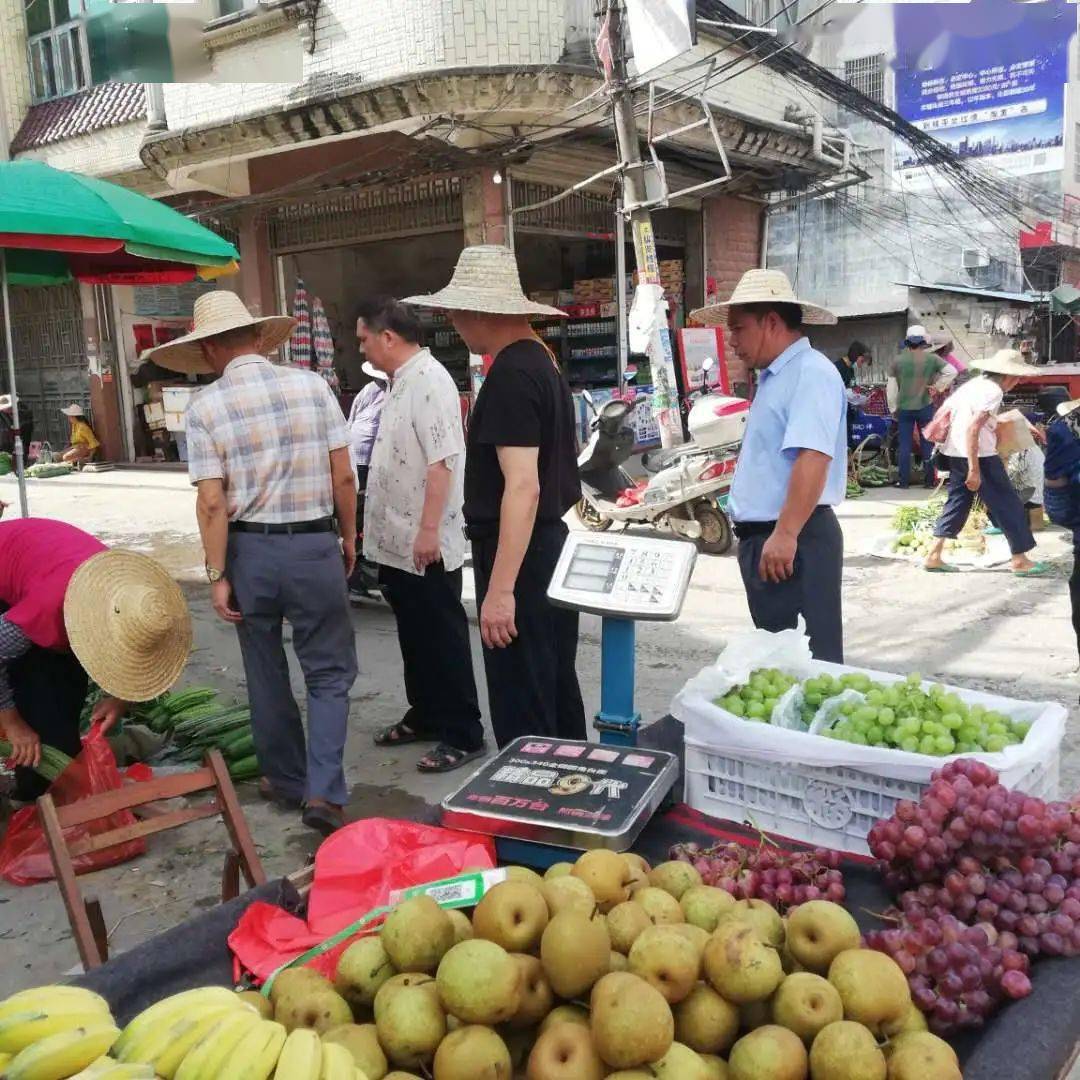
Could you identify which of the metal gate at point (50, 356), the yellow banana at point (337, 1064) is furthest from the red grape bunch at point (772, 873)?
the metal gate at point (50, 356)

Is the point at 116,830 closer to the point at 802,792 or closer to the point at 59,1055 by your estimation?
the point at 59,1055

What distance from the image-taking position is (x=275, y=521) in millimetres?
3527

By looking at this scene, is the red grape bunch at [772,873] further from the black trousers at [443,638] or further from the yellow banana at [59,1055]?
the black trousers at [443,638]

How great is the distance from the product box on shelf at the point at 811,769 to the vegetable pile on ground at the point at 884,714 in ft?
0.17

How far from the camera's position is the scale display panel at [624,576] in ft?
7.75

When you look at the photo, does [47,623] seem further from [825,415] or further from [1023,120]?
[1023,120]

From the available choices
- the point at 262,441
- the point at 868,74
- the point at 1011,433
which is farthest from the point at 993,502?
the point at 868,74

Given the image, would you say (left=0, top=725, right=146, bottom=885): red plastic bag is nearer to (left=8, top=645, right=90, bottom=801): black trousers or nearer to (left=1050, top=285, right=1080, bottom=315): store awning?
(left=8, top=645, right=90, bottom=801): black trousers

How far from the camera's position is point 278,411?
3498mm

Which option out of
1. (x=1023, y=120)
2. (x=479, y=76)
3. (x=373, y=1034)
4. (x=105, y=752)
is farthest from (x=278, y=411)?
(x=1023, y=120)

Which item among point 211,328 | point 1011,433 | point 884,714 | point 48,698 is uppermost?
point 211,328

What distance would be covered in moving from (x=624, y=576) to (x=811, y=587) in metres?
1.11

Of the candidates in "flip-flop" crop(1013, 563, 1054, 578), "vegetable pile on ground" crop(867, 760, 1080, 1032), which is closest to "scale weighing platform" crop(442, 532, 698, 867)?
"vegetable pile on ground" crop(867, 760, 1080, 1032)

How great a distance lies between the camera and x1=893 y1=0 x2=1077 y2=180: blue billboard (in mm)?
23484
